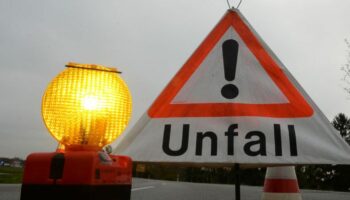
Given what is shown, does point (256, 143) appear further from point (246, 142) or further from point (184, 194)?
point (184, 194)

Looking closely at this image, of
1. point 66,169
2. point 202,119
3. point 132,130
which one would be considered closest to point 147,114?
point 132,130

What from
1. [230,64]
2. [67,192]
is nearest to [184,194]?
[230,64]

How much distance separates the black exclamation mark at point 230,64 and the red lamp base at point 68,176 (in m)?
0.77

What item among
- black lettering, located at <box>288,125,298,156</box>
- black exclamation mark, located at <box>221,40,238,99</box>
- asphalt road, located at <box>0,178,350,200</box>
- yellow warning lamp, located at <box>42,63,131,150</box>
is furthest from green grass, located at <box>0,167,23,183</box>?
black lettering, located at <box>288,125,298,156</box>

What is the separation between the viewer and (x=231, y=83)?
2111 mm

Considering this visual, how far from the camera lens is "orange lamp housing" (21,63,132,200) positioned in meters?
1.50

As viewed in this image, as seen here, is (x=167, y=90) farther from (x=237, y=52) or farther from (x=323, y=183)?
(x=323, y=183)

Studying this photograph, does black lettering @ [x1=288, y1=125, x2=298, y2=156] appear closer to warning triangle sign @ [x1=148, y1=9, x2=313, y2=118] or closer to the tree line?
warning triangle sign @ [x1=148, y1=9, x2=313, y2=118]

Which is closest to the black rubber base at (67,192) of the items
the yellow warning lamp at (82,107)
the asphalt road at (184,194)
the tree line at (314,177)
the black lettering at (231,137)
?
the yellow warning lamp at (82,107)

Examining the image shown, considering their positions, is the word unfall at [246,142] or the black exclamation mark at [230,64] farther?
the black exclamation mark at [230,64]

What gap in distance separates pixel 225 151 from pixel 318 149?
420 mm

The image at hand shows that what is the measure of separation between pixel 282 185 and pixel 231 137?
2.21 metres

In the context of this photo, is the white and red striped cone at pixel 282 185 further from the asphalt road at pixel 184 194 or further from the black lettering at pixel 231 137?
the asphalt road at pixel 184 194

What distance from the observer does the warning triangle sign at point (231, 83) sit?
2.05m
